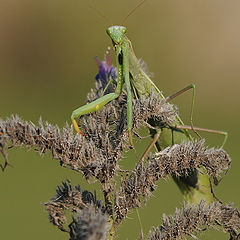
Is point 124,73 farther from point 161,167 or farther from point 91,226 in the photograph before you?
point 91,226

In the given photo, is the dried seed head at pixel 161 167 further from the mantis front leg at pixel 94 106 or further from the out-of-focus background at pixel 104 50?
the out-of-focus background at pixel 104 50

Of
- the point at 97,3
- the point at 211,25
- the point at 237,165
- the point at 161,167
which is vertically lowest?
the point at 161,167

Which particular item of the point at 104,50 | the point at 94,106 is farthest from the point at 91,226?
the point at 104,50

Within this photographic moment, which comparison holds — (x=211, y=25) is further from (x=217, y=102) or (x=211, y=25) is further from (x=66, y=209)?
(x=66, y=209)

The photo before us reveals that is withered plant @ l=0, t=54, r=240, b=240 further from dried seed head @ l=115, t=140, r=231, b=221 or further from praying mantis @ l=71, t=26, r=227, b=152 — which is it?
praying mantis @ l=71, t=26, r=227, b=152

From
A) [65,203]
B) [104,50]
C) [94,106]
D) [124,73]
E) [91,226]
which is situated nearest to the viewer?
[91,226]

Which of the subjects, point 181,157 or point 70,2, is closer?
point 181,157

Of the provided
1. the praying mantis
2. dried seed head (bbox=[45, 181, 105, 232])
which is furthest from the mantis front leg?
dried seed head (bbox=[45, 181, 105, 232])

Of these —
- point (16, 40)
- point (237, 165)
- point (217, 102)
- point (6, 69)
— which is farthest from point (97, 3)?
point (237, 165)
